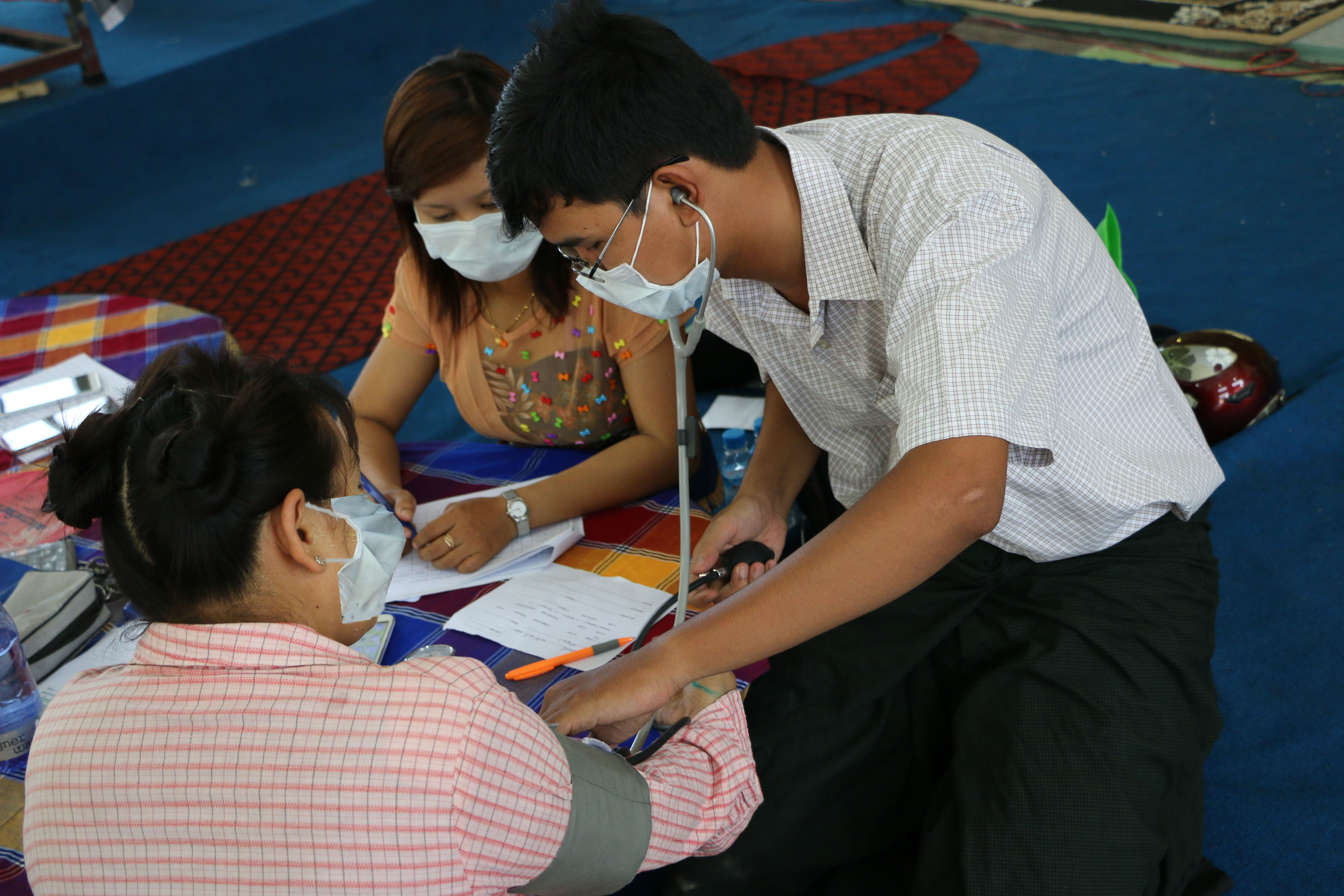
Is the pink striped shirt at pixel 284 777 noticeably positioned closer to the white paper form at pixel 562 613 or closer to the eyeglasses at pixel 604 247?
the white paper form at pixel 562 613

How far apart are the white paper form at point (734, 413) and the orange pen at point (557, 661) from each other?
1337mm

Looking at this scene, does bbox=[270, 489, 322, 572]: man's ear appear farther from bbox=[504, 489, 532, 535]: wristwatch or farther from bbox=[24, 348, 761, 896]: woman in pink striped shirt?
Answer: bbox=[504, 489, 532, 535]: wristwatch

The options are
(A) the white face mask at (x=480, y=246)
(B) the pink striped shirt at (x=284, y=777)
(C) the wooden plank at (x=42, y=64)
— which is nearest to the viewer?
(B) the pink striped shirt at (x=284, y=777)

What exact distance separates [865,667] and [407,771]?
742 mm

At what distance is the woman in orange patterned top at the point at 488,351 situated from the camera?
154cm

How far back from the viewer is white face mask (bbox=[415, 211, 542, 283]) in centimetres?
161

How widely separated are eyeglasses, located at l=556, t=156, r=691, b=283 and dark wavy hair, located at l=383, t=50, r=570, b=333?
0.40 metres

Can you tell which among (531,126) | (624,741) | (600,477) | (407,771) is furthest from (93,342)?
(407,771)

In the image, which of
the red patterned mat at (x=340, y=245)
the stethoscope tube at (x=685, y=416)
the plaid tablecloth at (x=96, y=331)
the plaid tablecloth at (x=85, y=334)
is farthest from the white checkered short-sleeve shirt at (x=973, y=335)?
the red patterned mat at (x=340, y=245)

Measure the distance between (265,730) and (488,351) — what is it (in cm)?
110

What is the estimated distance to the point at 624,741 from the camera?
1.14m

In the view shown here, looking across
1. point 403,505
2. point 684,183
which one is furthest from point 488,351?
point 684,183

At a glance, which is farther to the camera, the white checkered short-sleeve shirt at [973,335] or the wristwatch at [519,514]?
the wristwatch at [519,514]

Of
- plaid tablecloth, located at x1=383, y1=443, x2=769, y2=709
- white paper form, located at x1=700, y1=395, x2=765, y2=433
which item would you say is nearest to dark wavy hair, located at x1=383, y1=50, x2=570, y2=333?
plaid tablecloth, located at x1=383, y1=443, x2=769, y2=709
